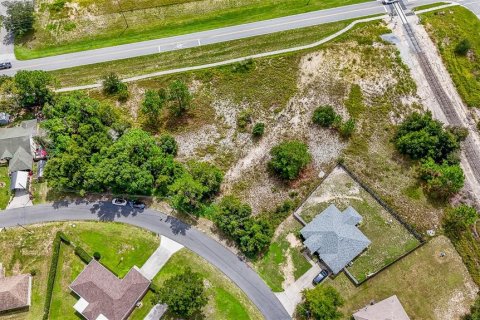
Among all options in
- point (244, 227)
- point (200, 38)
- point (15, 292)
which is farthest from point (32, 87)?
point (244, 227)

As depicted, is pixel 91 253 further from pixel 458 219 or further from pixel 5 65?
pixel 458 219

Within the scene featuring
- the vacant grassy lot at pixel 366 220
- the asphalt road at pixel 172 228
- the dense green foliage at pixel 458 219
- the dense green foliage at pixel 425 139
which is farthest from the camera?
the dense green foliage at pixel 425 139

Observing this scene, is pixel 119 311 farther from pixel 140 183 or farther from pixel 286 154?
pixel 286 154

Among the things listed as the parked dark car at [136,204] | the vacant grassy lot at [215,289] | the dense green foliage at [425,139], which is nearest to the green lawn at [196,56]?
the dense green foliage at [425,139]

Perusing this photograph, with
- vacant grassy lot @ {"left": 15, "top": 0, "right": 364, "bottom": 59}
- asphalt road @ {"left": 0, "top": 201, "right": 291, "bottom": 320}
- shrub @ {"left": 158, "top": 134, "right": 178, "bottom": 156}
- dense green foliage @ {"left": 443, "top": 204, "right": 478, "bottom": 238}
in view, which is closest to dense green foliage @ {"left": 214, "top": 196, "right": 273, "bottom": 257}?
asphalt road @ {"left": 0, "top": 201, "right": 291, "bottom": 320}

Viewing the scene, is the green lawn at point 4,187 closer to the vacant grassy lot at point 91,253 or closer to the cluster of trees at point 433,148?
→ the vacant grassy lot at point 91,253
